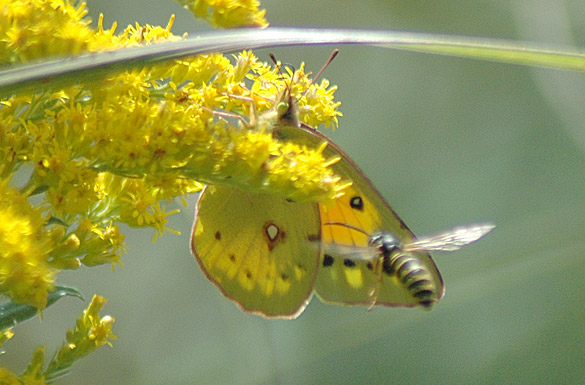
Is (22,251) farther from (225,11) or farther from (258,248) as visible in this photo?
(258,248)

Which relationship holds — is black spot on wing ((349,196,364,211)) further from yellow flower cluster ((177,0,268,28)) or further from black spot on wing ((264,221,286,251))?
yellow flower cluster ((177,0,268,28))

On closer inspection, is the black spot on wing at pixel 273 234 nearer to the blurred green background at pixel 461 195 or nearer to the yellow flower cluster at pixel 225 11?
the yellow flower cluster at pixel 225 11

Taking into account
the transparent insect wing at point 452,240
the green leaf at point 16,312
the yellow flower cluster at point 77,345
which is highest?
the transparent insect wing at point 452,240

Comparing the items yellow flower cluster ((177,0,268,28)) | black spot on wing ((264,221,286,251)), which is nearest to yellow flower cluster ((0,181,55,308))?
yellow flower cluster ((177,0,268,28))

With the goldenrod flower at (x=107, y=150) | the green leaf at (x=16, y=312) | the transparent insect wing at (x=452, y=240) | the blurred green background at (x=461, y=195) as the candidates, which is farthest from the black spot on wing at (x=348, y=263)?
the blurred green background at (x=461, y=195)

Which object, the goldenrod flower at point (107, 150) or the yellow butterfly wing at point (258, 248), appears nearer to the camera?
the goldenrod flower at point (107, 150)

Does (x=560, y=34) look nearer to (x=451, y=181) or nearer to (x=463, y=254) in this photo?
(x=451, y=181)
